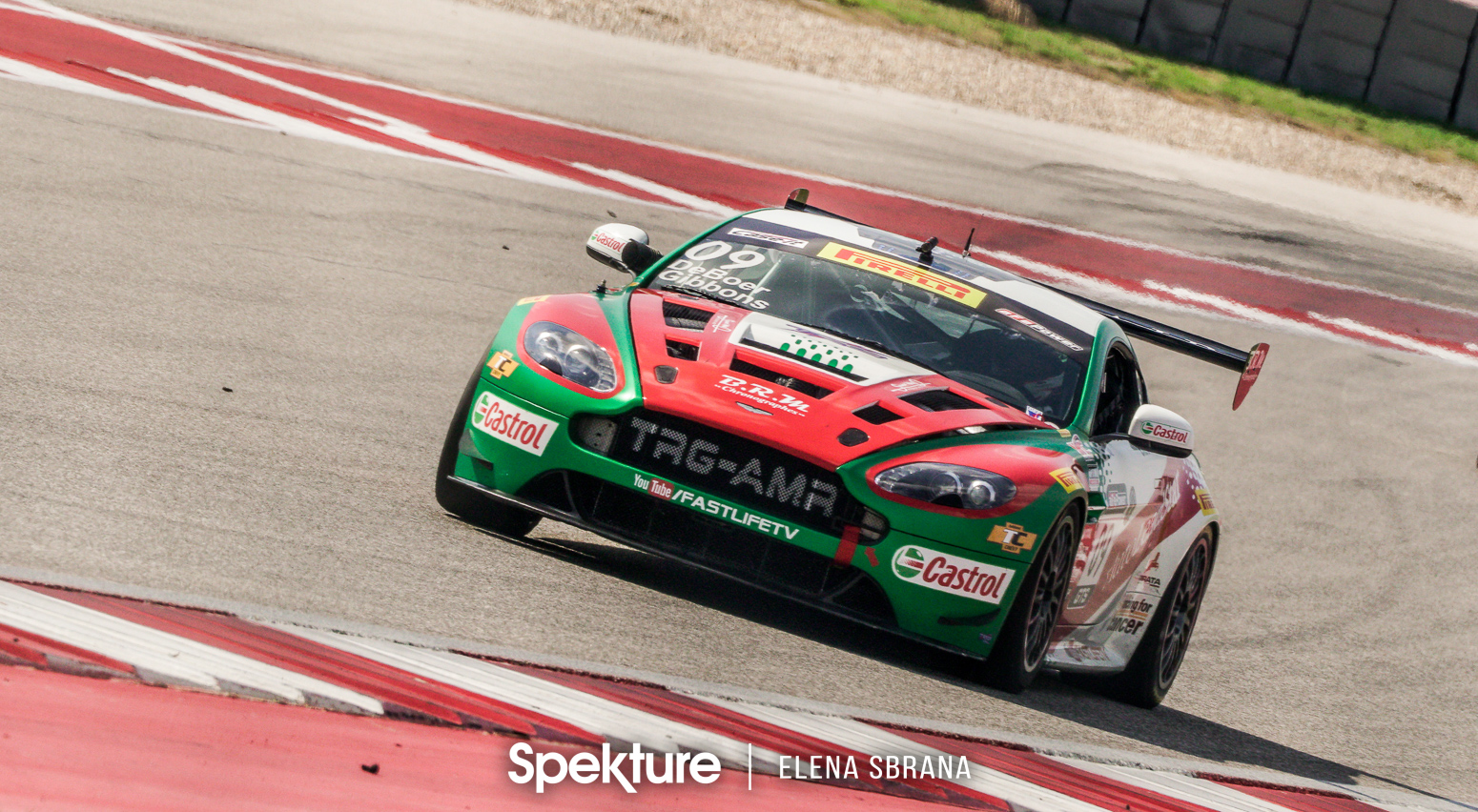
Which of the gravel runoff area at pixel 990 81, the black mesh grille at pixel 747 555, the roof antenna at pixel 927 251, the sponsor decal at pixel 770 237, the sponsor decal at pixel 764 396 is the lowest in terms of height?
the black mesh grille at pixel 747 555

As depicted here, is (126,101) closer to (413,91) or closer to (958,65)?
(413,91)

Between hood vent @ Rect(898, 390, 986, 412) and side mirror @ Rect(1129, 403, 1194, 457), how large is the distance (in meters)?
0.66

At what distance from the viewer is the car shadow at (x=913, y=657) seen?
5.33 metres

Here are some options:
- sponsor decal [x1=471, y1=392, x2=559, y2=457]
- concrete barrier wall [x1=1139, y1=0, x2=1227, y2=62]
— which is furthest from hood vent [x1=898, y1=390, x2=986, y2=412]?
concrete barrier wall [x1=1139, y1=0, x2=1227, y2=62]

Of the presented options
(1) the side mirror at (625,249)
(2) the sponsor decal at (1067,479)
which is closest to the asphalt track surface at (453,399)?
(2) the sponsor decal at (1067,479)

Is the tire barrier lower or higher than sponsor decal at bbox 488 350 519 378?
higher

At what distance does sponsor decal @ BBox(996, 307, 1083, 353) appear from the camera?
623 cm

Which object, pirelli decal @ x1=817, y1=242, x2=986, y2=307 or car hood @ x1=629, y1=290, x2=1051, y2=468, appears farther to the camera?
pirelli decal @ x1=817, y1=242, x2=986, y2=307

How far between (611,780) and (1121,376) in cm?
409

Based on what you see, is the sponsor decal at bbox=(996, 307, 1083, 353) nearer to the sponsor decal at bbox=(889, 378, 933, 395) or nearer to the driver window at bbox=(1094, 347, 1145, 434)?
the driver window at bbox=(1094, 347, 1145, 434)

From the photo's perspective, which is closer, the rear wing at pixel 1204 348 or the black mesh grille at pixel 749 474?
the black mesh grille at pixel 749 474

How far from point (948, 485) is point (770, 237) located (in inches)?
73.0

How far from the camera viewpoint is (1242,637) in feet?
26.2

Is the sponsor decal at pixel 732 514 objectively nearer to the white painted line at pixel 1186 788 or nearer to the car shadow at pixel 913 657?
the car shadow at pixel 913 657
